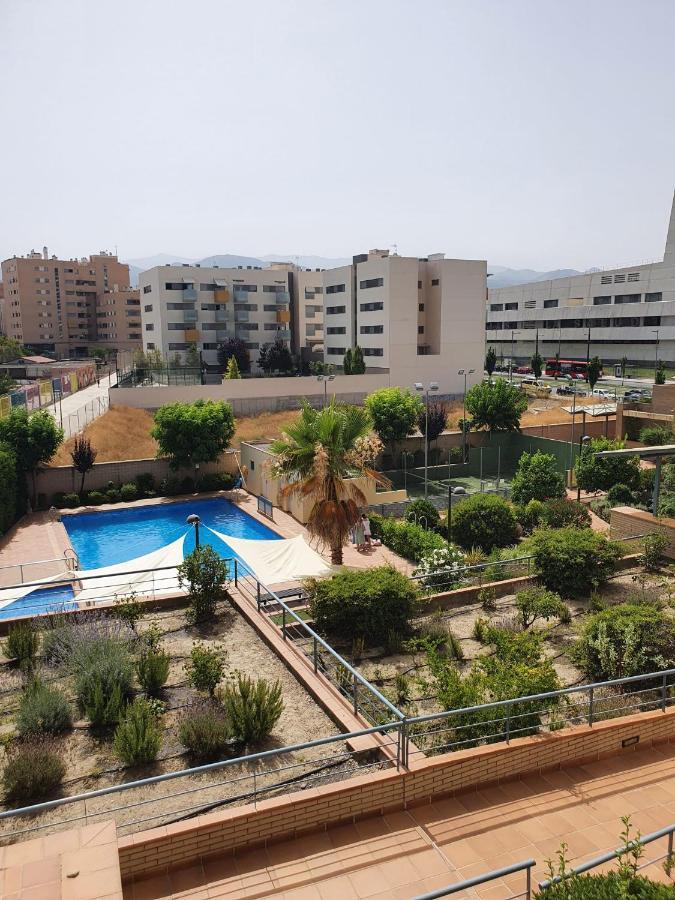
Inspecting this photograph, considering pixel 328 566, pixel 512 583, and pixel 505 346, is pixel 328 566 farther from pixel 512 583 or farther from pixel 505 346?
pixel 505 346

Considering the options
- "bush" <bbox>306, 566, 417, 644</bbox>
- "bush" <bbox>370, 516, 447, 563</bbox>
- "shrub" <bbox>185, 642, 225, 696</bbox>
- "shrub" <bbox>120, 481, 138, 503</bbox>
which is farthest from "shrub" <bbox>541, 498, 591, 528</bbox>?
"shrub" <bbox>120, 481, 138, 503</bbox>

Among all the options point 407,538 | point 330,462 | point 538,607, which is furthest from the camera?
point 407,538

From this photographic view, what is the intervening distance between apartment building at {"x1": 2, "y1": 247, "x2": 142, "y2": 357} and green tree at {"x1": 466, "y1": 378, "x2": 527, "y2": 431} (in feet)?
269

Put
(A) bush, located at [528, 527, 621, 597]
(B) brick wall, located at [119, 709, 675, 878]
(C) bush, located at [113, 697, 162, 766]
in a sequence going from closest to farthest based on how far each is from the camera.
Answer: (B) brick wall, located at [119, 709, 675, 878] → (C) bush, located at [113, 697, 162, 766] → (A) bush, located at [528, 527, 621, 597]

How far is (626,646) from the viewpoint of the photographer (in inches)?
427

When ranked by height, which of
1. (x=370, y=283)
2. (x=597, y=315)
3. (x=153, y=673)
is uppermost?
(x=370, y=283)

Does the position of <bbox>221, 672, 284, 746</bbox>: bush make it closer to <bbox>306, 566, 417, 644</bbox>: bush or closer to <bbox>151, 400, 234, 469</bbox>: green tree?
<bbox>306, 566, 417, 644</bbox>: bush

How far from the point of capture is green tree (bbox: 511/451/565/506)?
2833 cm

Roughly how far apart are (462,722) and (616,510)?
12.3 metres

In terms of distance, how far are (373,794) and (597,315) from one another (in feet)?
268

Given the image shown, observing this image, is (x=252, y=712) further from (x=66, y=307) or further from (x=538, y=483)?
(x=66, y=307)

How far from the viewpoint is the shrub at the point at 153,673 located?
1020cm

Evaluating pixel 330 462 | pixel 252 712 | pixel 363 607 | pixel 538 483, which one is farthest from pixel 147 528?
pixel 252 712

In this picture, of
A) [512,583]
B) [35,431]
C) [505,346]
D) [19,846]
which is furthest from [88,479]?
[505,346]
